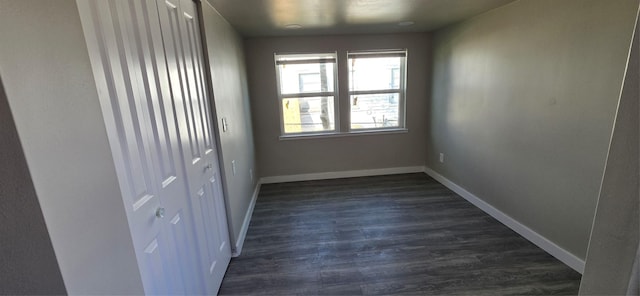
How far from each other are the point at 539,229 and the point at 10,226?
10.1 feet

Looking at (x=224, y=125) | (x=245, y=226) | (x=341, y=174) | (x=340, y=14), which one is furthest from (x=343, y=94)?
(x=245, y=226)

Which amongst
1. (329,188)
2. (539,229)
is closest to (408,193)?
(329,188)

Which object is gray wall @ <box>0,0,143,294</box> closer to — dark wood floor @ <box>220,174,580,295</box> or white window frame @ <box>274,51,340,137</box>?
dark wood floor @ <box>220,174,580,295</box>

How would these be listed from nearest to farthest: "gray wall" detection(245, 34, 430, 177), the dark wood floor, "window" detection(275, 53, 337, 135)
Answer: the dark wood floor < "gray wall" detection(245, 34, 430, 177) < "window" detection(275, 53, 337, 135)

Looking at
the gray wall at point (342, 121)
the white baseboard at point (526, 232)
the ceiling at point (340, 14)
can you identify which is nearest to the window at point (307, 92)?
the gray wall at point (342, 121)

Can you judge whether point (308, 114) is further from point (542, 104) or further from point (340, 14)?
point (542, 104)

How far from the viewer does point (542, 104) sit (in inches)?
83.1

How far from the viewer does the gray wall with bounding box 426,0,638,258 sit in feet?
5.57

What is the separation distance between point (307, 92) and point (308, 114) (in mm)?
326

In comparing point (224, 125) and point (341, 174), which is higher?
point (224, 125)

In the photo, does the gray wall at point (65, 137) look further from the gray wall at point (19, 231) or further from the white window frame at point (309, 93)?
the white window frame at point (309, 93)

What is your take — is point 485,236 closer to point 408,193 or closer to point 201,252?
point 408,193

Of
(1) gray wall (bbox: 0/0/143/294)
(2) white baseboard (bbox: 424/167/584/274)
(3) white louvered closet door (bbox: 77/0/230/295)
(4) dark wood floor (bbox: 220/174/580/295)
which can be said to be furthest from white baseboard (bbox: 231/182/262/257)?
(2) white baseboard (bbox: 424/167/584/274)

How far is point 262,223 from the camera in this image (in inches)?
111
